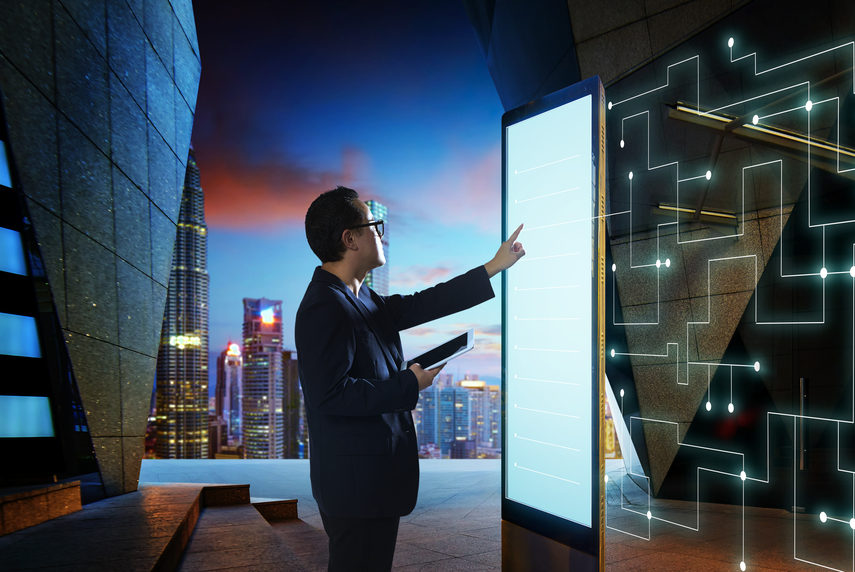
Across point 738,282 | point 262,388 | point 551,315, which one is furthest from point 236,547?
point 262,388

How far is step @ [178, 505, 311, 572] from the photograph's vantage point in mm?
2956

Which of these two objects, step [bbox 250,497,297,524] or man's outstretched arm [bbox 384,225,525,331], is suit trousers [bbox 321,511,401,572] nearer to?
man's outstretched arm [bbox 384,225,525,331]

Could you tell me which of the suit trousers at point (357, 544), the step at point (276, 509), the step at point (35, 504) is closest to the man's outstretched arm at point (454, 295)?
the suit trousers at point (357, 544)

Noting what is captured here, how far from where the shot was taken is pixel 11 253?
350cm

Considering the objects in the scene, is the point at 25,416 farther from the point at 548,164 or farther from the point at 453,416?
the point at 453,416

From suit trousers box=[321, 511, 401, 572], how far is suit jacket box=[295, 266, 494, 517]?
5 centimetres

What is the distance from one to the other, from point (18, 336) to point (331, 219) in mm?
2966

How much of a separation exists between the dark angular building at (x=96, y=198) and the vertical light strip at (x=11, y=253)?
0.10 metres

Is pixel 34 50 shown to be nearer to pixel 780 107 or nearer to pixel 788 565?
pixel 780 107

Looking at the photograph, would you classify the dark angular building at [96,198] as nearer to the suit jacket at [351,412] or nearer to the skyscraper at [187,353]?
the suit jacket at [351,412]

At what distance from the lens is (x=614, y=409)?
642 cm

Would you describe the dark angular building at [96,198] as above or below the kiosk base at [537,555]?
above

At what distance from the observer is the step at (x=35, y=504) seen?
315cm

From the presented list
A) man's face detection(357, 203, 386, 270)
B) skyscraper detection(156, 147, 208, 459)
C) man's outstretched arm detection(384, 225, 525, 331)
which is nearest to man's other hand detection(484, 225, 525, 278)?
man's outstretched arm detection(384, 225, 525, 331)
